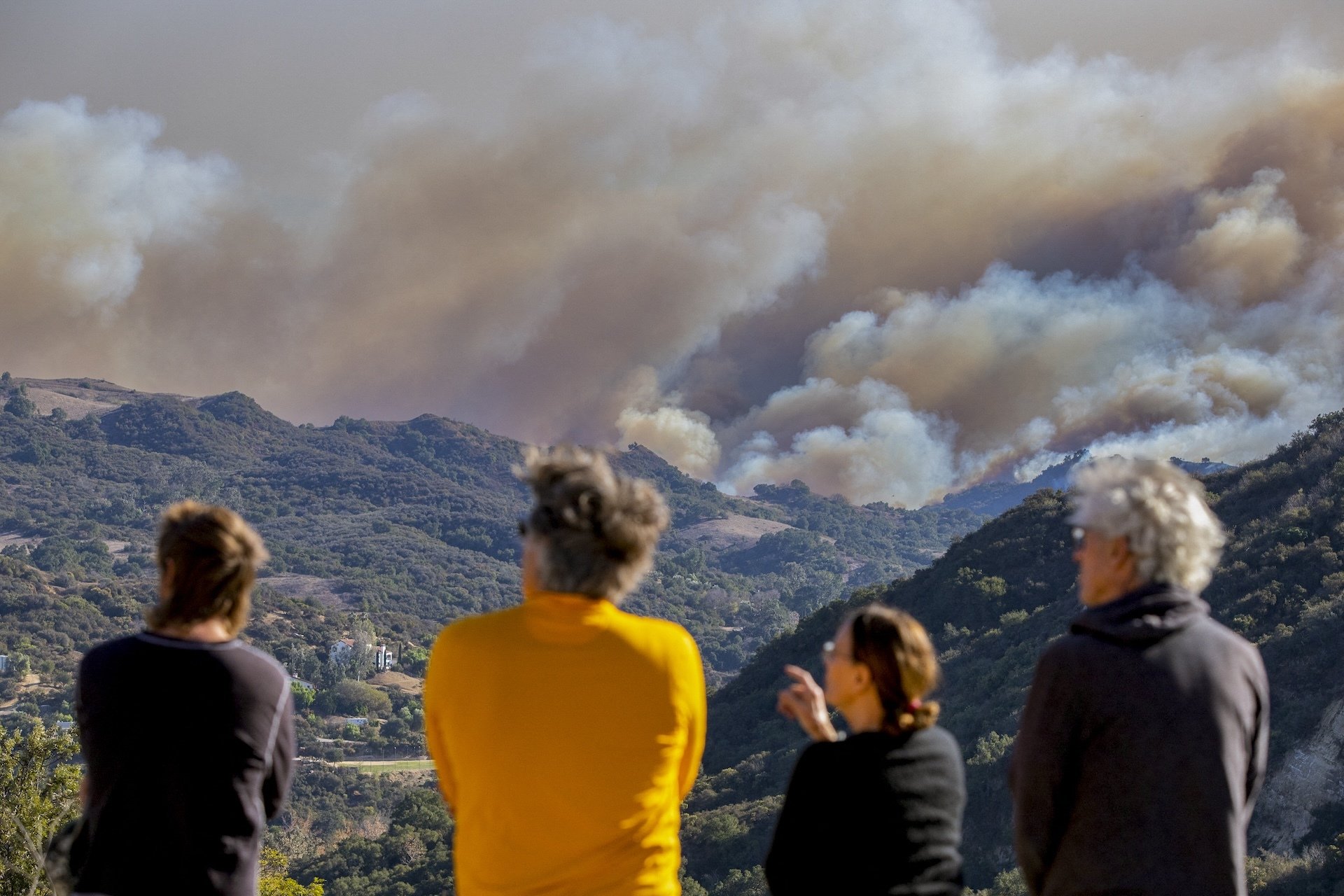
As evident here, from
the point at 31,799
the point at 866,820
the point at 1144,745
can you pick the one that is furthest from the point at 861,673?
the point at 31,799

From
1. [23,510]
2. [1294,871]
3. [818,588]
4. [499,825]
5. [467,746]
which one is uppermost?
[23,510]

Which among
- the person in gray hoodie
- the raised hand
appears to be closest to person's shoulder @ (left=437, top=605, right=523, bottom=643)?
the raised hand

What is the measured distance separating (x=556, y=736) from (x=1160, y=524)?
1.71m

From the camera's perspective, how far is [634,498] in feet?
10.0

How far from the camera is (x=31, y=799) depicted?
15.5 metres

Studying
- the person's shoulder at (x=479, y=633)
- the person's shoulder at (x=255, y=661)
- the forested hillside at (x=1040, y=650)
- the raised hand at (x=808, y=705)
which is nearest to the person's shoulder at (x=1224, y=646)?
the raised hand at (x=808, y=705)

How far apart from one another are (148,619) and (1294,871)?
19704mm

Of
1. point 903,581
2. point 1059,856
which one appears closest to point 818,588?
point 903,581

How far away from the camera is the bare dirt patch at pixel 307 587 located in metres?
156

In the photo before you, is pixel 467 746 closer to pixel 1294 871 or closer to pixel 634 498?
pixel 634 498

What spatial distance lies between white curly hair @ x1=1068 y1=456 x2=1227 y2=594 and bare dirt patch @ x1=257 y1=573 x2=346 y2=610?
6166 inches

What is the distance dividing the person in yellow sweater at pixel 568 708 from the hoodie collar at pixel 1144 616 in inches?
42.6

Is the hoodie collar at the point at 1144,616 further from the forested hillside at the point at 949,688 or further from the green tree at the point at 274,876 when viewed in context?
the green tree at the point at 274,876

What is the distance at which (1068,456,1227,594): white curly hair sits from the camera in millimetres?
3053
